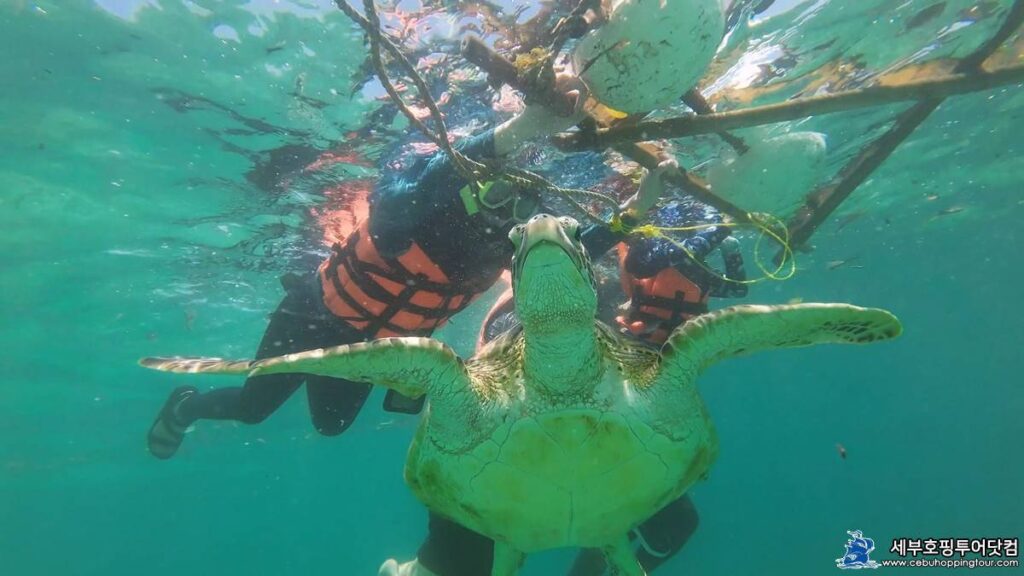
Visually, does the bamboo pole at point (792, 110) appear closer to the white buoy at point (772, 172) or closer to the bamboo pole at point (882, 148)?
the bamboo pole at point (882, 148)

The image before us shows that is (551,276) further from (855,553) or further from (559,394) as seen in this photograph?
(855,553)

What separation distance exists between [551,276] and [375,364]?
1016 millimetres

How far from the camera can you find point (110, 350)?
16.5m

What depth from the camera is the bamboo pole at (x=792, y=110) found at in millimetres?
3930

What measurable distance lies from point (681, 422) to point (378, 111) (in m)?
5.80

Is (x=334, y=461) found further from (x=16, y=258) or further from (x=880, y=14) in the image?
(x=880, y=14)

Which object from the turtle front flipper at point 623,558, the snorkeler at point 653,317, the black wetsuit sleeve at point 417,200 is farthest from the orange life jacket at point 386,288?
the turtle front flipper at point 623,558

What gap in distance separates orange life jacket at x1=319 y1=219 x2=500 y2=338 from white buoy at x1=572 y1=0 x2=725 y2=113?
240 centimetres

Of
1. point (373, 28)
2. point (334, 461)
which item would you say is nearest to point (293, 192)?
point (373, 28)

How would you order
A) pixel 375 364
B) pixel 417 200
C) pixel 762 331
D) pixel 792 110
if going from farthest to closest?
pixel 417 200 < pixel 792 110 < pixel 762 331 < pixel 375 364

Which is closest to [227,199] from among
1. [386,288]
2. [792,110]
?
[386,288]

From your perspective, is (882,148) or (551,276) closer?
(551,276)

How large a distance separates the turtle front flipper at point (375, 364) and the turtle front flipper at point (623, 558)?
7.66 ft

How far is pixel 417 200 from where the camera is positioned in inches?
195
